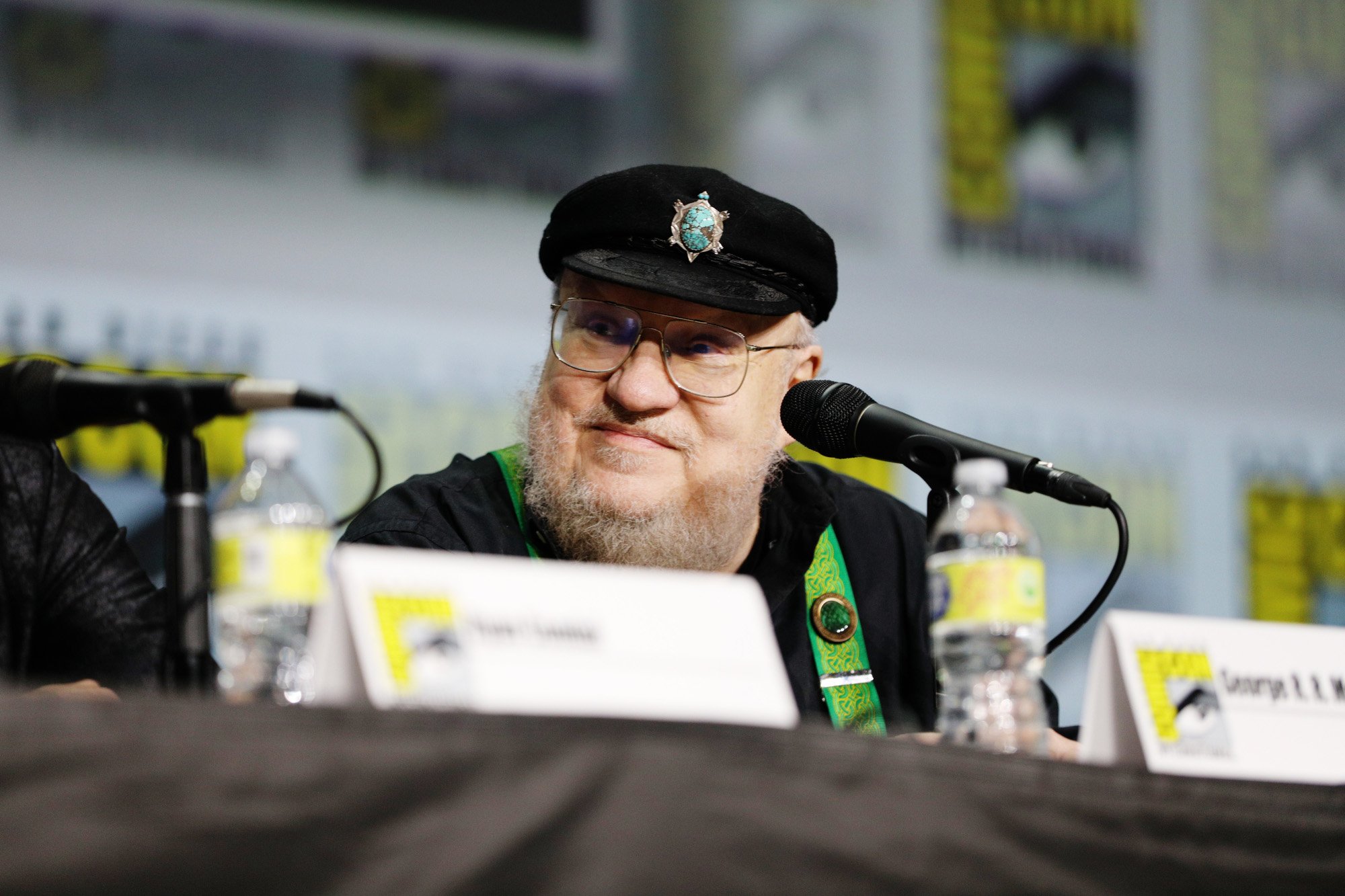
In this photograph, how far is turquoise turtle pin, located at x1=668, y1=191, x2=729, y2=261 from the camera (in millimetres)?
2025

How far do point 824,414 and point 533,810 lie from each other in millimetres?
724

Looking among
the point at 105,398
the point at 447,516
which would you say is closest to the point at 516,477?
the point at 447,516

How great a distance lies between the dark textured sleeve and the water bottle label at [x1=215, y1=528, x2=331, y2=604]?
584mm

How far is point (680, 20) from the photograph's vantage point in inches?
129

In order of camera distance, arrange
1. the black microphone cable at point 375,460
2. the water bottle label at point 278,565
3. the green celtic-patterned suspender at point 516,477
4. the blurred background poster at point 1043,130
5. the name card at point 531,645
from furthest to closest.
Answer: the blurred background poster at point 1043,130 → the green celtic-patterned suspender at point 516,477 → the black microphone cable at point 375,460 → the water bottle label at point 278,565 → the name card at point 531,645

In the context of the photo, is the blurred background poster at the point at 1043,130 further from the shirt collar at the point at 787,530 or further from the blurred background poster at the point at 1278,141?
the shirt collar at the point at 787,530

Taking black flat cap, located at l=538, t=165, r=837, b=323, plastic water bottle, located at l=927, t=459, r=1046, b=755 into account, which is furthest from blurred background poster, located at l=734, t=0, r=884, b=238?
plastic water bottle, located at l=927, t=459, r=1046, b=755

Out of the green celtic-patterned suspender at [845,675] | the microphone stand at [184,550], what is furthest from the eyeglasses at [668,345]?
the microphone stand at [184,550]

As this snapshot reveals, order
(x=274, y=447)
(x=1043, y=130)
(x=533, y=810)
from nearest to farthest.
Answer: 1. (x=533, y=810)
2. (x=274, y=447)
3. (x=1043, y=130)

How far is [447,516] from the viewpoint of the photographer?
78.9 inches

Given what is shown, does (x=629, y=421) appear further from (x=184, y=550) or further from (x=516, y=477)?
(x=184, y=550)

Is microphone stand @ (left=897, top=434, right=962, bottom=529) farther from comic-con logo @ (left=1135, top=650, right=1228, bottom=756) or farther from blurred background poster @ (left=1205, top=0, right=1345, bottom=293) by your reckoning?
blurred background poster @ (left=1205, top=0, right=1345, bottom=293)

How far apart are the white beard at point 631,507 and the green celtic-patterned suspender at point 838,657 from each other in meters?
0.07

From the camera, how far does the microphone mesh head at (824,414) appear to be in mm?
1481
